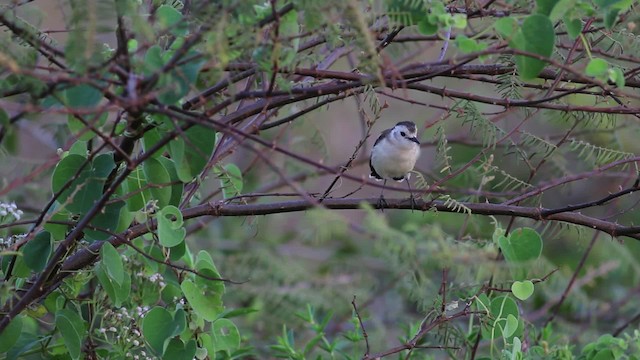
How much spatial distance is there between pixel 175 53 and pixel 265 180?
10.4 feet

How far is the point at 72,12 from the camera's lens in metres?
1.48

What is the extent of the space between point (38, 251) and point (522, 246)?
3.72 ft

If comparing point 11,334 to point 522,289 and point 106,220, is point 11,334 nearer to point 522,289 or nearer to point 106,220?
point 106,220

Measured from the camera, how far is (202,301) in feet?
6.93

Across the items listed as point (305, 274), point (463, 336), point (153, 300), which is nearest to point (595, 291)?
point (305, 274)

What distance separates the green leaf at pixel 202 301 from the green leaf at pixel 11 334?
1.29 feet

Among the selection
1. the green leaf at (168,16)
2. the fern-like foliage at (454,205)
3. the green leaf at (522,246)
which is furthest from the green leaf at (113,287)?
the green leaf at (522,246)

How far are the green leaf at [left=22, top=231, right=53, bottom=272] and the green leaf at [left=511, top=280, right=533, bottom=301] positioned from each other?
3.60 ft

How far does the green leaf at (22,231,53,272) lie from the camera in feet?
6.59

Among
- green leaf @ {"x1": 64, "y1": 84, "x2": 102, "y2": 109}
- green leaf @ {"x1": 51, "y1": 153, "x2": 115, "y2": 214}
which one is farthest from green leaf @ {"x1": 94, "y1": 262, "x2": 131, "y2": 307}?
green leaf @ {"x1": 64, "y1": 84, "x2": 102, "y2": 109}

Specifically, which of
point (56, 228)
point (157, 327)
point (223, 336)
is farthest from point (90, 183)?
point (223, 336)

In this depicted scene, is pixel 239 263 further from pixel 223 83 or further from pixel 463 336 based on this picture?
pixel 223 83

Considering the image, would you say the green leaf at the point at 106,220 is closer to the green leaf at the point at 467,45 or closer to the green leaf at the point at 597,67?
the green leaf at the point at 467,45

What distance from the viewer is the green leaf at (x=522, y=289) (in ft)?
6.70
